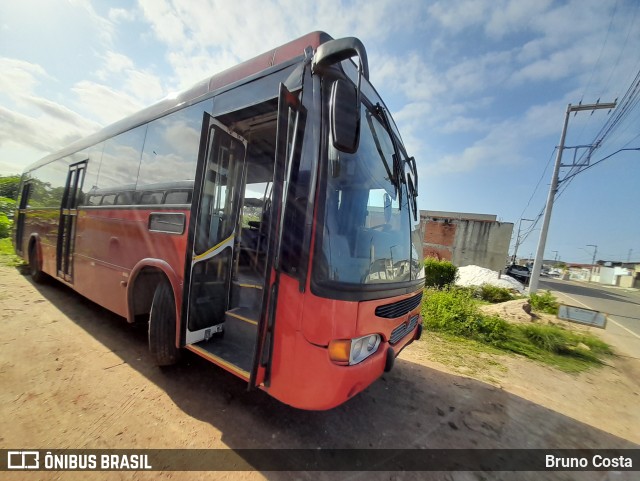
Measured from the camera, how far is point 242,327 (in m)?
2.93

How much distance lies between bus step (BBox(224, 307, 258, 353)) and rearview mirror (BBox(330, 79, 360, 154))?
6.48 ft

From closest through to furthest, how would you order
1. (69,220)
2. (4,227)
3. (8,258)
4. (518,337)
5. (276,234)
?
(276,234) < (69,220) < (518,337) < (8,258) < (4,227)

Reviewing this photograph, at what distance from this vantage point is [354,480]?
2.04 m

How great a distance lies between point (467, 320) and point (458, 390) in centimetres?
311

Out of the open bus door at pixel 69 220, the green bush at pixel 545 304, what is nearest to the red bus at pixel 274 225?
the open bus door at pixel 69 220

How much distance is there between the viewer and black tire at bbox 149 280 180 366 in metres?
2.96

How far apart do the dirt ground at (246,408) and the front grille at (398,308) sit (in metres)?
1.18

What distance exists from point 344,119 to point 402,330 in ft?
7.06

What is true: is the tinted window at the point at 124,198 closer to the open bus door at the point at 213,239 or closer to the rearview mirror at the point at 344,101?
the open bus door at the point at 213,239

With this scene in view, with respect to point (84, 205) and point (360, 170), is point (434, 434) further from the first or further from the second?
point (84, 205)

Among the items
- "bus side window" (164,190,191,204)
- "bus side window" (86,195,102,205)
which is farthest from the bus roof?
"bus side window" (164,190,191,204)

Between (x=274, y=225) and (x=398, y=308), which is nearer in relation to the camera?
(x=274, y=225)

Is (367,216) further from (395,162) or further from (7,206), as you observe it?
(7,206)

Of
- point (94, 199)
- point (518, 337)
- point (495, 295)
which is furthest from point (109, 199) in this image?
point (495, 295)
